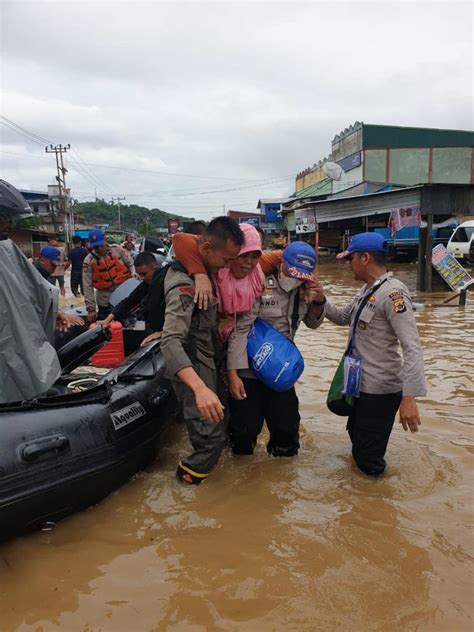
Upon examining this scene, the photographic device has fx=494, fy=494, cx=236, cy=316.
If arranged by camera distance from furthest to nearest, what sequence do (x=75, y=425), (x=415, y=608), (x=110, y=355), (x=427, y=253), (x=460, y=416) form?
1. (x=427, y=253)
2. (x=110, y=355)
3. (x=460, y=416)
4. (x=75, y=425)
5. (x=415, y=608)

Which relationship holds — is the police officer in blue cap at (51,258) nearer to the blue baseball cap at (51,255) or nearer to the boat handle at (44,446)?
the blue baseball cap at (51,255)

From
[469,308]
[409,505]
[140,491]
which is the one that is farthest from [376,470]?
[469,308]

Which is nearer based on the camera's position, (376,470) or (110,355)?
(376,470)

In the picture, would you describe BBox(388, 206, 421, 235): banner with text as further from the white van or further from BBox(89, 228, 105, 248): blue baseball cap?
BBox(89, 228, 105, 248): blue baseball cap

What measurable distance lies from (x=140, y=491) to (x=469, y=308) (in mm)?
8937

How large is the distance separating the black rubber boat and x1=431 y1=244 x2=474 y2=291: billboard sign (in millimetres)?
10197

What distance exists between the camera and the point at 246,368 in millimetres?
3080

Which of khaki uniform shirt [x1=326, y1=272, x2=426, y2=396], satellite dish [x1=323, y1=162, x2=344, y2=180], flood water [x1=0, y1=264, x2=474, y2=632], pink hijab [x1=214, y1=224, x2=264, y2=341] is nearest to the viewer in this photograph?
flood water [x1=0, y1=264, x2=474, y2=632]

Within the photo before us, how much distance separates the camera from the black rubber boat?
2.38 m

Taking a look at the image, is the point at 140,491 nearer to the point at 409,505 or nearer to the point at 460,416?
the point at 409,505

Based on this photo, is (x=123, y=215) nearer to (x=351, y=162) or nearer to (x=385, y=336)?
(x=351, y=162)

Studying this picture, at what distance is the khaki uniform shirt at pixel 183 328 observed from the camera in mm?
2596

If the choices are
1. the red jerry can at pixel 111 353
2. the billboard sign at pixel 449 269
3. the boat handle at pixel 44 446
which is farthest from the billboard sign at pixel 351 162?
the boat handle at pixel 44 446

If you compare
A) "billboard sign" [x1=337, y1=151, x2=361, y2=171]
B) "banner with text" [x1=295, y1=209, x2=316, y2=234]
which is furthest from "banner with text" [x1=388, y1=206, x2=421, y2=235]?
"billboard sign" [x1=337, y1=151, x2=361, y2=171]
